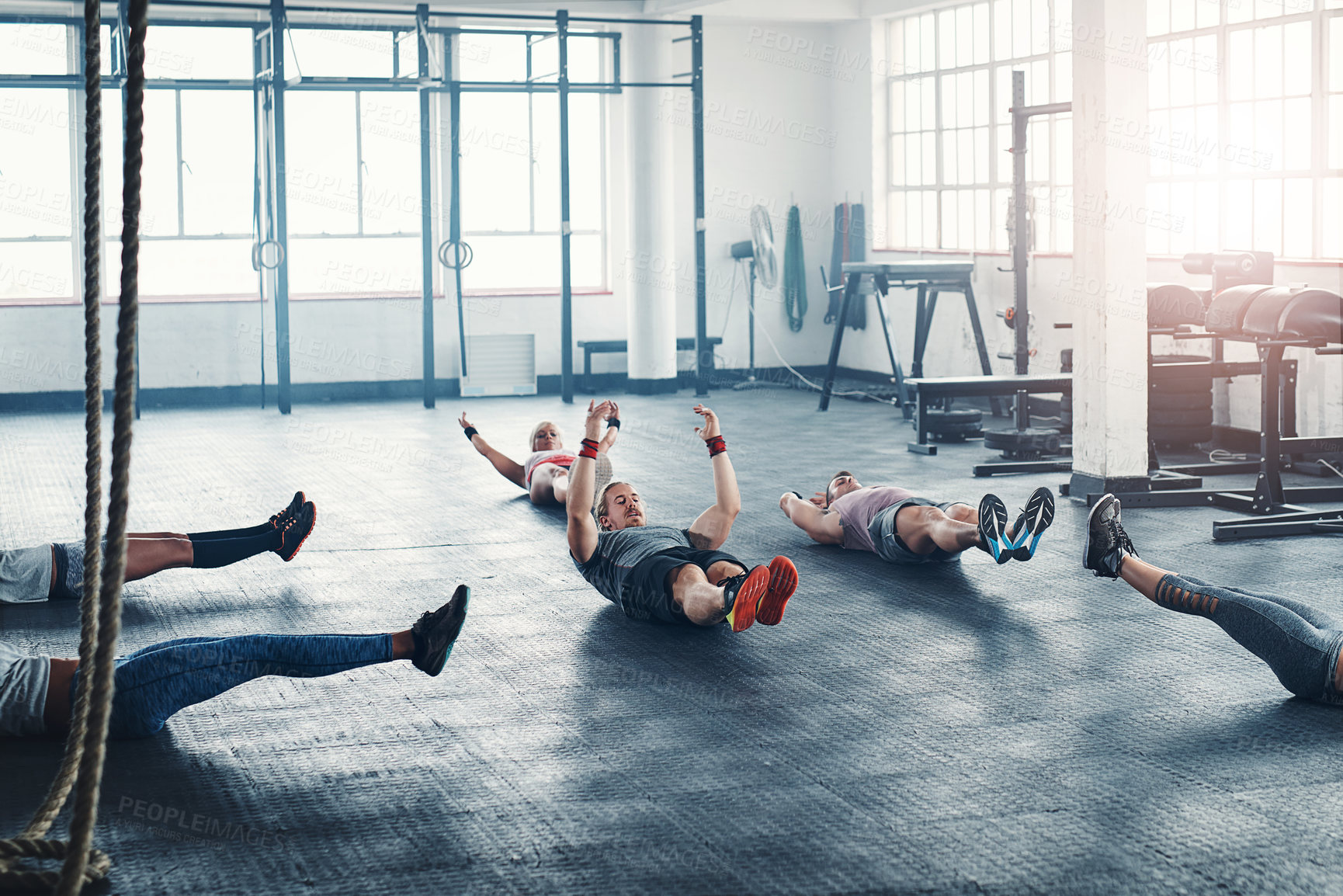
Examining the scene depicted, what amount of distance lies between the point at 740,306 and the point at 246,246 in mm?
3633

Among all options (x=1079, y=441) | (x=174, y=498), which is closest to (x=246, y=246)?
(x=174, y=498)

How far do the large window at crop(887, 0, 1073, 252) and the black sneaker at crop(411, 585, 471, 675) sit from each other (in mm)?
6260

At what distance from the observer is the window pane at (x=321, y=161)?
9.51 meters

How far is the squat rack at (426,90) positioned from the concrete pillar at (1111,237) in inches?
169

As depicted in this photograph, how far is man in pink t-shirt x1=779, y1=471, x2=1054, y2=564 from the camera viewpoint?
382 centimetres

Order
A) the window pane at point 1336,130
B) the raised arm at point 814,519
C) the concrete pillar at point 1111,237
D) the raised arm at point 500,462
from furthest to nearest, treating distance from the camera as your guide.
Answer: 1. the window pane at point 1336,130
2. the raised arm at point 500,462
3. the concrete pillar at point 1111,237
4. the raised arm at point 814,519

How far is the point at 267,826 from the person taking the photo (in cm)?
225

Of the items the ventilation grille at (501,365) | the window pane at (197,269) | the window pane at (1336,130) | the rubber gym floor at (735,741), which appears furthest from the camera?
the ventilation grille at (501,365)

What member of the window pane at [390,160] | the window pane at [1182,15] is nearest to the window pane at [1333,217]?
the window pane at [1182,15]

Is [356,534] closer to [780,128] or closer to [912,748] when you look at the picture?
[912,748]

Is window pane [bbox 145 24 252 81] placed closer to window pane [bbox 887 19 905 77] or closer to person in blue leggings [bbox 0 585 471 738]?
window pane [bbox 887 19 905 77]

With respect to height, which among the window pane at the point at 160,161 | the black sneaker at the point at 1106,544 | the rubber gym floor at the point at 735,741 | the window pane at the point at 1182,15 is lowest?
the rubber gym floor at the point at 735,741

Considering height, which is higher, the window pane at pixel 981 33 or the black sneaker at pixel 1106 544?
the window pane at pixel 981 33

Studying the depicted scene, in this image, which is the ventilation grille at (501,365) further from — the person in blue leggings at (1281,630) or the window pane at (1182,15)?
the person in blue leggings at (1281,630)
